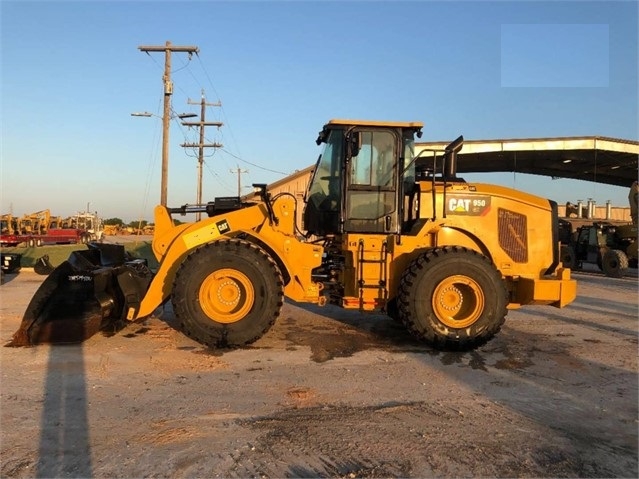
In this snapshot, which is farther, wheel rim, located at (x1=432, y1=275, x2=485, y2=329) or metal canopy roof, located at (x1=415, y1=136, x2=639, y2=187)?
metal canopy roof, located at (x1=415, y1=136, x2=639, y2=187)

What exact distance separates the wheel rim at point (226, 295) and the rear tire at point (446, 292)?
1882 mm

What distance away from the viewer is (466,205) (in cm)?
643

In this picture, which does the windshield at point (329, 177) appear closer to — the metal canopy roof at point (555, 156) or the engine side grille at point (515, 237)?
the engine side grille at point (515, 237)

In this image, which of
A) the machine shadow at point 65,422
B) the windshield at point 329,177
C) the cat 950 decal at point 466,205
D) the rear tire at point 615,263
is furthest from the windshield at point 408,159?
the rear tire at point 615,263

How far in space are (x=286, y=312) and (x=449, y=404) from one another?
4755 millimetres

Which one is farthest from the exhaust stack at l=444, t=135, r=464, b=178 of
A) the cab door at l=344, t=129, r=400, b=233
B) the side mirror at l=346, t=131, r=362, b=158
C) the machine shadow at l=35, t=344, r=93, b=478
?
the machine shadow at l=35, t=344, r=93, b=478

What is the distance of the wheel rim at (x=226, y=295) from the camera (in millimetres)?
6047

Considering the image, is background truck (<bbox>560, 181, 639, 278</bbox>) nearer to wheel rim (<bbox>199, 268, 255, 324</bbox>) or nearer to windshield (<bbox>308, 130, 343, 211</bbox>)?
windshield (<bbox>308, 130, 343, 211</bbox>)

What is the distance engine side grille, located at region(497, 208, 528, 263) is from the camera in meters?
6.51

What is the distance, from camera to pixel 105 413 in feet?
13.1

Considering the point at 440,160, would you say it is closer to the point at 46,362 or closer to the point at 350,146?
the point at 350,146

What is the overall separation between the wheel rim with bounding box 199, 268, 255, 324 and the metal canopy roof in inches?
607

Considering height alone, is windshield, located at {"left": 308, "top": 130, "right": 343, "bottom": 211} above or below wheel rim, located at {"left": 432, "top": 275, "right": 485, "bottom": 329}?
above

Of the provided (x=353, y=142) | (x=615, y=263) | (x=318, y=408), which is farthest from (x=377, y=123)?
(x=615, y=263)
